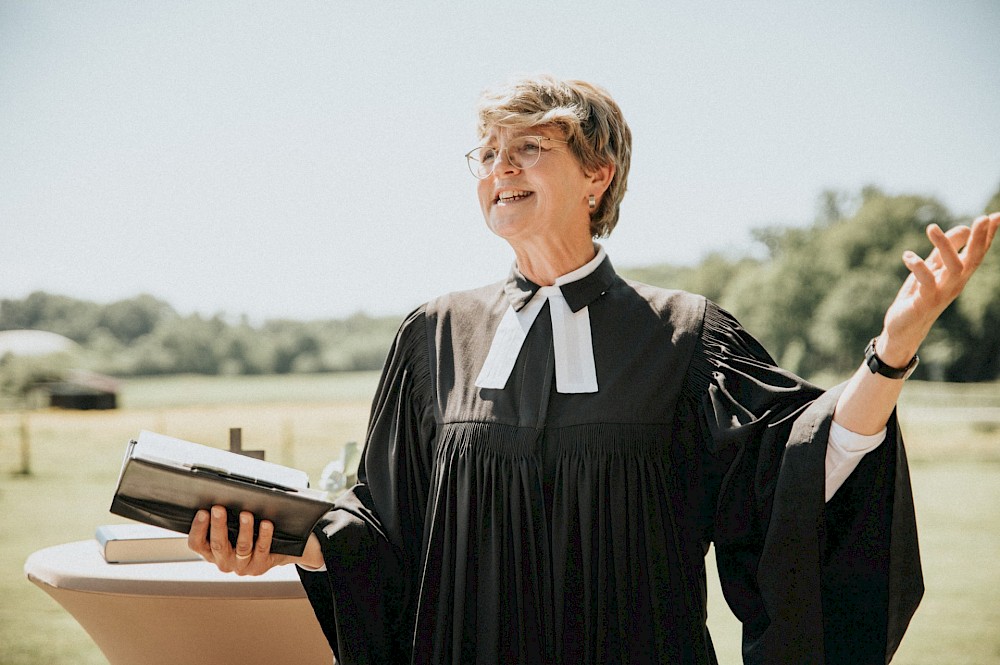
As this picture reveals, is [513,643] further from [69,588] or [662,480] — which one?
[69,588]

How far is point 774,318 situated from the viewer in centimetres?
794

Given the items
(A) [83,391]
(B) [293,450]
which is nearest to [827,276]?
(B) [293,450]

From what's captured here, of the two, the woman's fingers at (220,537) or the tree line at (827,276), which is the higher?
the tree line at (827,276)

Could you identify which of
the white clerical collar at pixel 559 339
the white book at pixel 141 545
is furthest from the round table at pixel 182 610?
the white clerical collar at pixel 559 339

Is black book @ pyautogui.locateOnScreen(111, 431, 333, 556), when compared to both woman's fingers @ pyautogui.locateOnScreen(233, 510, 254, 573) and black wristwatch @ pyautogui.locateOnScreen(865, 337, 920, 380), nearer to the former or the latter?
woman's fingers @ pyautogui.locateOnScreen(233, 510, 254, 573)

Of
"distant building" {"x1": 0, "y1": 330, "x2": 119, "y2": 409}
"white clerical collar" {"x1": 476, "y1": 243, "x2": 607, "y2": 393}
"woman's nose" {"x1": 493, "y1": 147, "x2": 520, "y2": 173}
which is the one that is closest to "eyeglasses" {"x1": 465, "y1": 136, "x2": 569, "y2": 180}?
"woman's nose" {"x1": 493, "y1": 147, "x2": 520, "y2": 173}

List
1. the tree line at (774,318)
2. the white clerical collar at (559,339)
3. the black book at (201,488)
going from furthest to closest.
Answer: the tree line at (774,318) → the white clerical collar at (559,339) → the black book at (201,488)

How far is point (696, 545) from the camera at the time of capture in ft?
4.48

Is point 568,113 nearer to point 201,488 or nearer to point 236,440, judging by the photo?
point 201,488

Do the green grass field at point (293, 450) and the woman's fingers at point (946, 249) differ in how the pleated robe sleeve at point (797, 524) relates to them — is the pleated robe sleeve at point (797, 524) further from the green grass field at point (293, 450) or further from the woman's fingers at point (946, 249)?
the green grass field at point (293, 450)

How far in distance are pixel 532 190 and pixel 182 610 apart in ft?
3.29

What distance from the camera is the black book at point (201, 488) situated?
1171 millimetres

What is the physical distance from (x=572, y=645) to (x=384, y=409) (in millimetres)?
506

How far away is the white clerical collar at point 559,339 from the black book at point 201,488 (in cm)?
34
